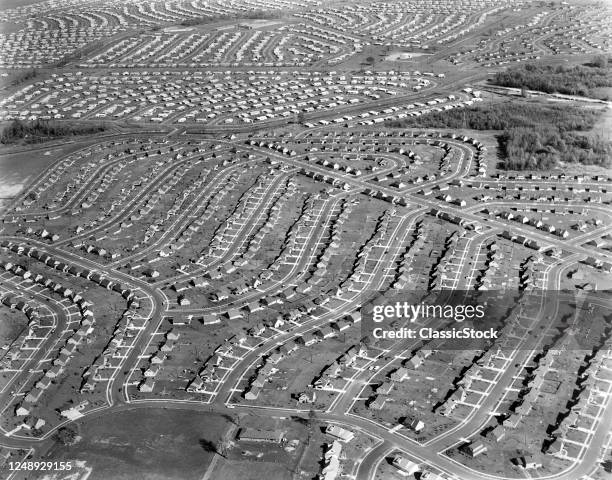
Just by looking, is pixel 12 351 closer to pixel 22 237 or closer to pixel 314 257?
pixel 22 237

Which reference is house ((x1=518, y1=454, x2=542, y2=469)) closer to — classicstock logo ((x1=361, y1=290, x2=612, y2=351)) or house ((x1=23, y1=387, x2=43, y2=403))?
classicstock logo ((x1=361, y1=290, x2=612, y2=351))

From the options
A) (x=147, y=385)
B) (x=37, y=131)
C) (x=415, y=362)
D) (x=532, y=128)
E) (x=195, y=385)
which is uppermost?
(x=532, y=128)

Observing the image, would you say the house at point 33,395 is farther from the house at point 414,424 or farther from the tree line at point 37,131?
the tree line at point 37,131

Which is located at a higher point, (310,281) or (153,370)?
(310,281)

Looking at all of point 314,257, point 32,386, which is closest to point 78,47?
point 314,257

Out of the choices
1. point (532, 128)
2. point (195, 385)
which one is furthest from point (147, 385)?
point (532, 128)

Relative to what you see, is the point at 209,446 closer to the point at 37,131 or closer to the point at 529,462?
the point at 529,462

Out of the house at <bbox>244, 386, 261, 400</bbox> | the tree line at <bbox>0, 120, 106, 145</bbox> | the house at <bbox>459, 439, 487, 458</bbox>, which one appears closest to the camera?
the house at <bbox>459, 439, 487, 458</bbox>

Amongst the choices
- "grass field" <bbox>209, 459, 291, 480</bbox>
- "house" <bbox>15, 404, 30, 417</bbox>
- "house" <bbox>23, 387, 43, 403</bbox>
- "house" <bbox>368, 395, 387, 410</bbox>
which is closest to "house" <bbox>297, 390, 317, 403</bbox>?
"house" <bbox>368, 395, 387, 410</bbox>
